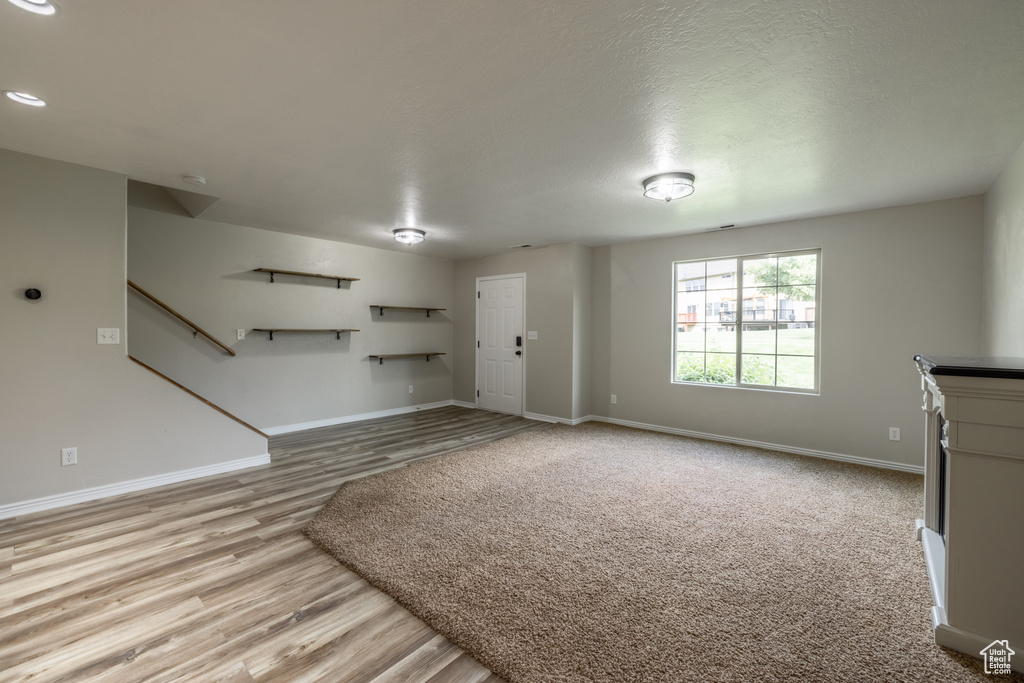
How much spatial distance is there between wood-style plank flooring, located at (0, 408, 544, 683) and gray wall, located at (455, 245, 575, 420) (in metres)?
3.35

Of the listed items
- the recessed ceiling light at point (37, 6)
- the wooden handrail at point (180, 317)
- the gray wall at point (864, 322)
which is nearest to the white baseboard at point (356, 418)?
the wooden handrail at point (180, 317)

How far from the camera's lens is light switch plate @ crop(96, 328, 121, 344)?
3170 millimetres

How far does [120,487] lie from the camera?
329 cm

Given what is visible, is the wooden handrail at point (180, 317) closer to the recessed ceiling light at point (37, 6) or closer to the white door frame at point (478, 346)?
the recessed ceiling light at point (37, 6)

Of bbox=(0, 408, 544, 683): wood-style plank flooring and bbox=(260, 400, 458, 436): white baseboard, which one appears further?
bbox=(260, 400, 458, 436): white baseboard

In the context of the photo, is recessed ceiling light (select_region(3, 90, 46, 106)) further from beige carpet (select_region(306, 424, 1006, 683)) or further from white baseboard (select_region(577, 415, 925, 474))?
white baseboard (select_region(577, 415, 925, 474))

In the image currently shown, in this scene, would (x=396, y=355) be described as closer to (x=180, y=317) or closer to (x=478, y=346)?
(x=478, y=346)

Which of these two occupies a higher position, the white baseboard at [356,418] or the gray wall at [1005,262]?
the gray wall at [1005,262]

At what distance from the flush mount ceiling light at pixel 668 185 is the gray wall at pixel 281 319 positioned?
4.01 metres

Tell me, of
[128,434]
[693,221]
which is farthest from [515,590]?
[693,221]

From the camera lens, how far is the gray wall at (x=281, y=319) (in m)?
4.34

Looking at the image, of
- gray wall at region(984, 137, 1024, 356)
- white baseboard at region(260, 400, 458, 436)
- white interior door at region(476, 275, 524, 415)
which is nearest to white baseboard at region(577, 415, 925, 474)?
white interior door at region(476, 275, 524, 415)

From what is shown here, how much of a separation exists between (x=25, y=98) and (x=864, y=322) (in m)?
6.16

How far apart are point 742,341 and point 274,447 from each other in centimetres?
525
